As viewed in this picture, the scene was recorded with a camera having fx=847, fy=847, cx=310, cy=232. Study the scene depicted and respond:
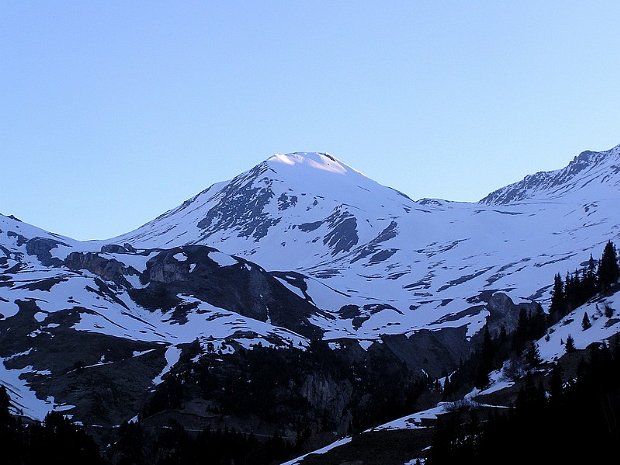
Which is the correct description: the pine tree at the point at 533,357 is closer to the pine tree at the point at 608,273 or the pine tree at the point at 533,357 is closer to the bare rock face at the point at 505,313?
the pine tree at the point at 608,273

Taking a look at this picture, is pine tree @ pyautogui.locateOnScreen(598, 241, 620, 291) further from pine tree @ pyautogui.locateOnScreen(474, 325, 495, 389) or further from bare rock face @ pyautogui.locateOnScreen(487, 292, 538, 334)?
bare rock face @ pyautogui.locateOnScreen(487, 292, 538, 334)

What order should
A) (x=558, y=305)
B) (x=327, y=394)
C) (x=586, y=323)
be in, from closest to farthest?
(x=586, y=323)
(x=558, y=305)
(x=327, y=394)

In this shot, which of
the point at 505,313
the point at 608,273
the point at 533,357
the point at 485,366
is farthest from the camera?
the point at 505,313

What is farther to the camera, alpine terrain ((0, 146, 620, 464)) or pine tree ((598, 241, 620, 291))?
pine tree ((598, 241, 620, 291))

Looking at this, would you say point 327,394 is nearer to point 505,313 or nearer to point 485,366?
point 485,366

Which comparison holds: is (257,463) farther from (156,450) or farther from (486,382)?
(486,382)

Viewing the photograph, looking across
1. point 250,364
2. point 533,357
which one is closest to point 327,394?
point 250,364

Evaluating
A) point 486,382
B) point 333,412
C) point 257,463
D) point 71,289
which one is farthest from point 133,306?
point 486,382

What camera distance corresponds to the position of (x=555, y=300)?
429 ft

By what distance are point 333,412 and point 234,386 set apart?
64.7 ft

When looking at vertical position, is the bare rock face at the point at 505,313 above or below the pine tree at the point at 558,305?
above

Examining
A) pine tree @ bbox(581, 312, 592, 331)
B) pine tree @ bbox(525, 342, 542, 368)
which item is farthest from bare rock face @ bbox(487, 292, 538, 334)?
pine tree @ bbox(525, 342, 542, 368)

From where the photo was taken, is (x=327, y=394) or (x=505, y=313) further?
(x=505, y=313)

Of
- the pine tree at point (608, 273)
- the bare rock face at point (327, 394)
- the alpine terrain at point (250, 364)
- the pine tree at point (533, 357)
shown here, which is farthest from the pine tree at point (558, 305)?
the bare rock face at point (327, 394)
